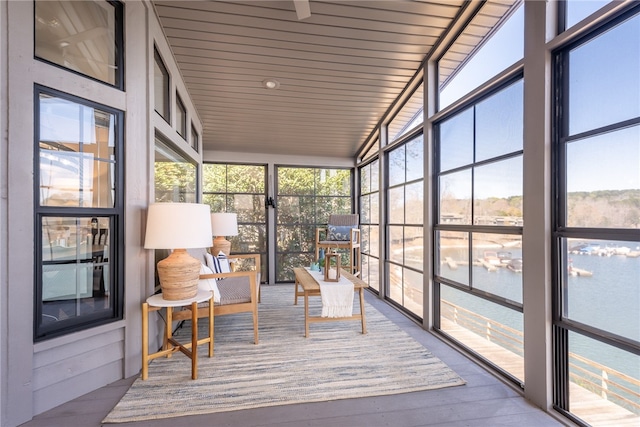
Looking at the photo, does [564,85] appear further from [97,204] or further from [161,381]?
[161,381]

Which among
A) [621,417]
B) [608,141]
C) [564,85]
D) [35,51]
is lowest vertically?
[621,417]

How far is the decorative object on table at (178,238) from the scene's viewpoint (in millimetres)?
1990

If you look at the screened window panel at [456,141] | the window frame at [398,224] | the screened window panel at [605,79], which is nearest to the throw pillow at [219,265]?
the window frame at [398,224]

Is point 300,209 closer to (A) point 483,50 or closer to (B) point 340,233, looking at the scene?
(B) point 340,233

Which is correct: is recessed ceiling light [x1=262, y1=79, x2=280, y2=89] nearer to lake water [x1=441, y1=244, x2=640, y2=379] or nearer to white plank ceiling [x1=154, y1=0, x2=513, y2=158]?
white plank ceiling [x1=154, y1=0, x2=513, y2=158]

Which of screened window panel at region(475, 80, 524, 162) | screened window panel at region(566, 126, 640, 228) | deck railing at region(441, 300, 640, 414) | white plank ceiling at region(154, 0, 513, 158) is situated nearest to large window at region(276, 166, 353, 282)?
white plank ceiling at region(154, 0, 513, 158)

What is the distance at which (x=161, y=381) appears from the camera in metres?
2.03

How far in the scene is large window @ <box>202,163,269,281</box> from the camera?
16.5 ft

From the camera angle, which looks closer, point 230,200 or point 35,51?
point 35,51

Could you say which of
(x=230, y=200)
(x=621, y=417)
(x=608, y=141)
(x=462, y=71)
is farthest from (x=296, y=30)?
(x=621, y=417)

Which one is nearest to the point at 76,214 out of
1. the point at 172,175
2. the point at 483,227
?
the point at 172,175

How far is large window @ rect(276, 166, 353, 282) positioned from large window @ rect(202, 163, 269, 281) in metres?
0.29

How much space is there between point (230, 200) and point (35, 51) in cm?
348

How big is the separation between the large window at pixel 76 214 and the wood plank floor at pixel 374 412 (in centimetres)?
51
